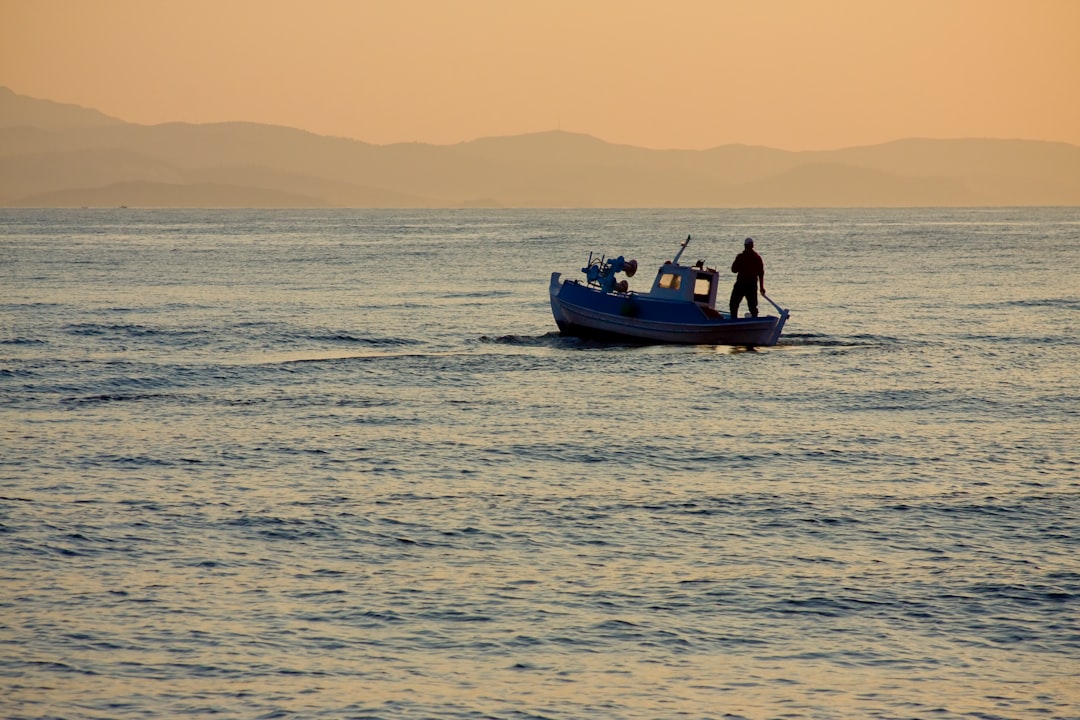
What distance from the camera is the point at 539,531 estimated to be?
15234 millimetres

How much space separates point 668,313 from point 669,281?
90 cm

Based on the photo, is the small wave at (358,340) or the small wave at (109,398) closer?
the small wave at (109,398)

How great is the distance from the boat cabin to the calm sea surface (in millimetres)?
1577

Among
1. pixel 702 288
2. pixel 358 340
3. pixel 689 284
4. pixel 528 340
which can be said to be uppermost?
pixel 689 284

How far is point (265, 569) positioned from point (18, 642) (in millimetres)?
2821

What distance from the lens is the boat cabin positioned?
35.0 m

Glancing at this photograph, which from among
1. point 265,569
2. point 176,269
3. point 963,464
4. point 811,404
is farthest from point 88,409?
Result: point 176,269

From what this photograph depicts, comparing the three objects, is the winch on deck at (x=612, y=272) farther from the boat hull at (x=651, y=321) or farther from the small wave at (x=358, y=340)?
the small wave at (x=358, y=340)

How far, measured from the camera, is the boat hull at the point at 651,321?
114ft

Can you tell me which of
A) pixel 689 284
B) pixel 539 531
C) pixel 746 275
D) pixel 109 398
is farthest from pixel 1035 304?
pixel 539 531

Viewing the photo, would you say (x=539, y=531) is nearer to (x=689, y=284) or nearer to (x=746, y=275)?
(x=689, y=284)

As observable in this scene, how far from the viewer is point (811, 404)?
1006 inches

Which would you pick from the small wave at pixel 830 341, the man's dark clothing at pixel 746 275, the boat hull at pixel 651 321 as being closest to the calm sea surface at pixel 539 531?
the boat hull at pixel 651 321

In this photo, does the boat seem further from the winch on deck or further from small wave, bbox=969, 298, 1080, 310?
small wave, bbox=969, 298, 1080, 310
